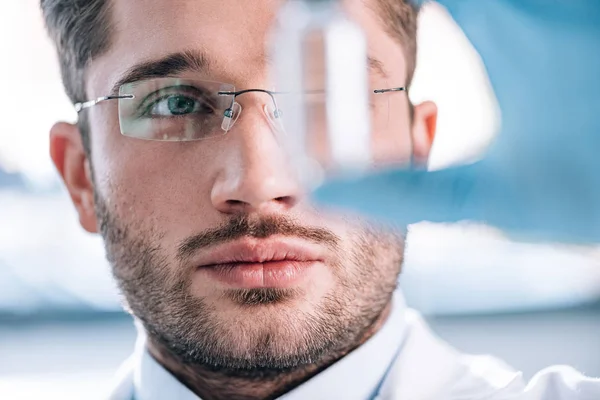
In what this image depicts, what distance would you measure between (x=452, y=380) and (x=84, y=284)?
0.74 meters

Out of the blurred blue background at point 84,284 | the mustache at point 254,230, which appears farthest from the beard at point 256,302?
the blurred blue background at point 84,284

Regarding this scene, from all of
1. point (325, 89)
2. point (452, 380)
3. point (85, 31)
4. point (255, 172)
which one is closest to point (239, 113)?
point (255, 172)

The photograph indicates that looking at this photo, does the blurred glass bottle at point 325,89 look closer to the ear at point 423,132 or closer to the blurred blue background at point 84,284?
the ear at point 423,132

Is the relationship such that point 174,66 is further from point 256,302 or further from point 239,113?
point 256,302

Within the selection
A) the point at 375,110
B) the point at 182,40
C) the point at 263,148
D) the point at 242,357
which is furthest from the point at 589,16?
the point at 242,357

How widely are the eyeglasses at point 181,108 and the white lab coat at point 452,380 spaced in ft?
1.29

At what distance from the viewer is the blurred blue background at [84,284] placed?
1.26 metres

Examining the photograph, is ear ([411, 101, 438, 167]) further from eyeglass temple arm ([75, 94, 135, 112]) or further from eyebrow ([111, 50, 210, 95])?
eyeglass temple arm ([75, 94, 135, 112])

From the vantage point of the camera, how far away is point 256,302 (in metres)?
0.97

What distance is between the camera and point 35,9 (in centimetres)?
137

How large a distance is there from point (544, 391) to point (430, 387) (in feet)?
0.54

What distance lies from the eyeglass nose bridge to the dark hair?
0.20 meters

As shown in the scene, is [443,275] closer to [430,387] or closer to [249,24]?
[430,387]

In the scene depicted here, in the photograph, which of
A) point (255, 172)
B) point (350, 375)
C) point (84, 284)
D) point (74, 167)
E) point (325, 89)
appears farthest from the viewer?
point (84, 284)
